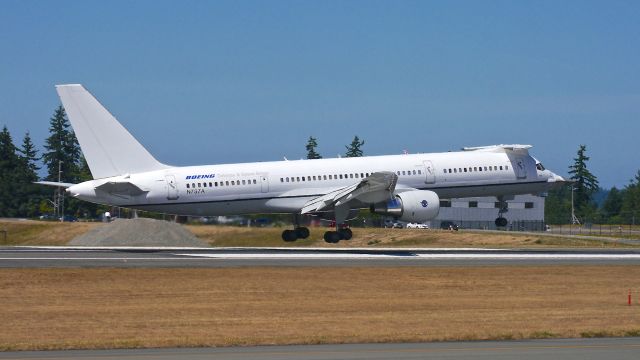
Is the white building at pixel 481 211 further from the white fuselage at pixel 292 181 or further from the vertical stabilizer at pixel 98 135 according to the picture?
the vertical stabilizer at pixel 98 135

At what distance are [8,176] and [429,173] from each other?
93.2m

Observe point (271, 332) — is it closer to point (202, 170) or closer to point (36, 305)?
point (36, 305)

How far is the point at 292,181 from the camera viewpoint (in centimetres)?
5503

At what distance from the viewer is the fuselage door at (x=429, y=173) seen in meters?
56.8

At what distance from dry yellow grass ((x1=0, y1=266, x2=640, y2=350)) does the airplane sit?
11161 mm

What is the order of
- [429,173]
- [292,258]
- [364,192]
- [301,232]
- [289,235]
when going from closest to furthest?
1. [292,258]
2. [364,192]
3. [429,173]
4. [289,235]
5. [301,232]

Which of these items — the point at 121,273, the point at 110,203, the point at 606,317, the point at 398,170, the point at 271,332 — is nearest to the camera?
the point at 271,332

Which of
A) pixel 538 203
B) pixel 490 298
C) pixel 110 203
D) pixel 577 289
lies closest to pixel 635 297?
pixel 577 289

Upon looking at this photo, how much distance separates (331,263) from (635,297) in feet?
46.7

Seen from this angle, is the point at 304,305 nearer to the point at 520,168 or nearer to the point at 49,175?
the point at 520,168

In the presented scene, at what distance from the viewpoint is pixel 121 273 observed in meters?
38.5

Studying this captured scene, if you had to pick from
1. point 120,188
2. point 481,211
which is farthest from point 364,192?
point 481,211

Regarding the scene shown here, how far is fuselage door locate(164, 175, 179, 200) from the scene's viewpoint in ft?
173

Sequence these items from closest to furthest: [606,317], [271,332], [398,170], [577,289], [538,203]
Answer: [271,332] → [606,317] → [577,289] → [398,170] → [538,203]
